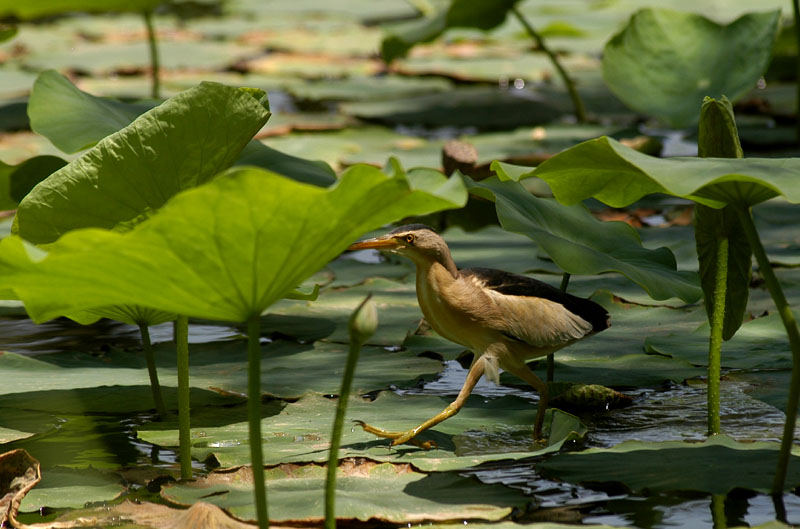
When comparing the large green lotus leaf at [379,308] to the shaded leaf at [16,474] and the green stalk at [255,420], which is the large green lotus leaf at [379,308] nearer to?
the shaded leaf at [16,474]

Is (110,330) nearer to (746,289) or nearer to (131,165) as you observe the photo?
(131,165)

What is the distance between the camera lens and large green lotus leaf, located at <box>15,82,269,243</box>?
1.53 meters

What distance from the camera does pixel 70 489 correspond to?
1.57 metres

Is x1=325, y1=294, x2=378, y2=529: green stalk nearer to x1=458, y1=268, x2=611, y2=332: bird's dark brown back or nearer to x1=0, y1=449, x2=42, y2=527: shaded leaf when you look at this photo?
x1=0, y1=449, x2=42, y2=527: shaded leaf

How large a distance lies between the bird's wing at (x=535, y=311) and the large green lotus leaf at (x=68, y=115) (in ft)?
2.52

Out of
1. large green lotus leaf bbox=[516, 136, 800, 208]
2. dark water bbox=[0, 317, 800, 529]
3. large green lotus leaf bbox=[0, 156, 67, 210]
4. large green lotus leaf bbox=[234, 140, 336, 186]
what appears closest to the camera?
large green lotus leaf bbox=[516, 136, 800, 208]

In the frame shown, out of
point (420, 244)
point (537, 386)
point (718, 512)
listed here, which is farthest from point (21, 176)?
point (718, 512)

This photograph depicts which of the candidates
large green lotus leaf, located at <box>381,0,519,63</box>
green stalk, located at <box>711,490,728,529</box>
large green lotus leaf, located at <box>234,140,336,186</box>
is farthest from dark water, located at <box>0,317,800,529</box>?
large green lotus leaf, located at <box>381,0,519,63</box>

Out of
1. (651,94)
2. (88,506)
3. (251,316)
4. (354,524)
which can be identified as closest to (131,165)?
(251,316)

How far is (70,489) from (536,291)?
2.85 ft

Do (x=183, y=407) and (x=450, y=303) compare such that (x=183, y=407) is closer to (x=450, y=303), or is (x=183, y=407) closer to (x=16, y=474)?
(x=16, y=474)

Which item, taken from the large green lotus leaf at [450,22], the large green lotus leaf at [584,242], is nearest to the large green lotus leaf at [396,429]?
the large green lotus leaf at [584,242]

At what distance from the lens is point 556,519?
1443 mm

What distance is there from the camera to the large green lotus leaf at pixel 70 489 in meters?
Result: 1.51
